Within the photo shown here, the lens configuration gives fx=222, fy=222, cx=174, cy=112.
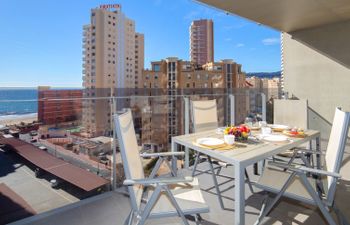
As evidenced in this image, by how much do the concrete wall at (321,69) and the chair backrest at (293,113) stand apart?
4.29 ft

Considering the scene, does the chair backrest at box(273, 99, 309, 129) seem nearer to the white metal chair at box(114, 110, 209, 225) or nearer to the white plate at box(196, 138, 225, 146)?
the white plate at box(196, 138, 225, 146)

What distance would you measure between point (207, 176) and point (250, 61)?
19.2 metres

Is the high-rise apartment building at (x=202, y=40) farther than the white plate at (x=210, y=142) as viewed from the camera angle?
Yes

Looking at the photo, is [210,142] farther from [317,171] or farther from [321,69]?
[321,69]

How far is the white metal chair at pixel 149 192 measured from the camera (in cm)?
140

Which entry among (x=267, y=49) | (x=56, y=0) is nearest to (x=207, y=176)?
(x=267, y=49)

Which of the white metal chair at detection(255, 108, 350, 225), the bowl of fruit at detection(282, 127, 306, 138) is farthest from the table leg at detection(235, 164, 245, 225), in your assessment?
the bowl of fruit at detection(282, 127, 306, 138)

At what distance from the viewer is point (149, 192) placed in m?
1.75

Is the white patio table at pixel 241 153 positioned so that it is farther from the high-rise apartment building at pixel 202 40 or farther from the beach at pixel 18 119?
the high-rise apartment building at pixel 202 40

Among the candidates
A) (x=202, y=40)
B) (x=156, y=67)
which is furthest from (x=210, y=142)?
(x=202, y=40)

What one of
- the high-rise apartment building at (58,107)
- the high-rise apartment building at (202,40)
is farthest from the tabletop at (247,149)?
the high-rise apartment building at (202,40)

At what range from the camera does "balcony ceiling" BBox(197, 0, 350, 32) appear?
3.51 m

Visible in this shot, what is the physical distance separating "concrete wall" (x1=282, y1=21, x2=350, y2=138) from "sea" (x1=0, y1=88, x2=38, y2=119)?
4680 mm

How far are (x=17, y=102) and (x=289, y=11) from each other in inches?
170
